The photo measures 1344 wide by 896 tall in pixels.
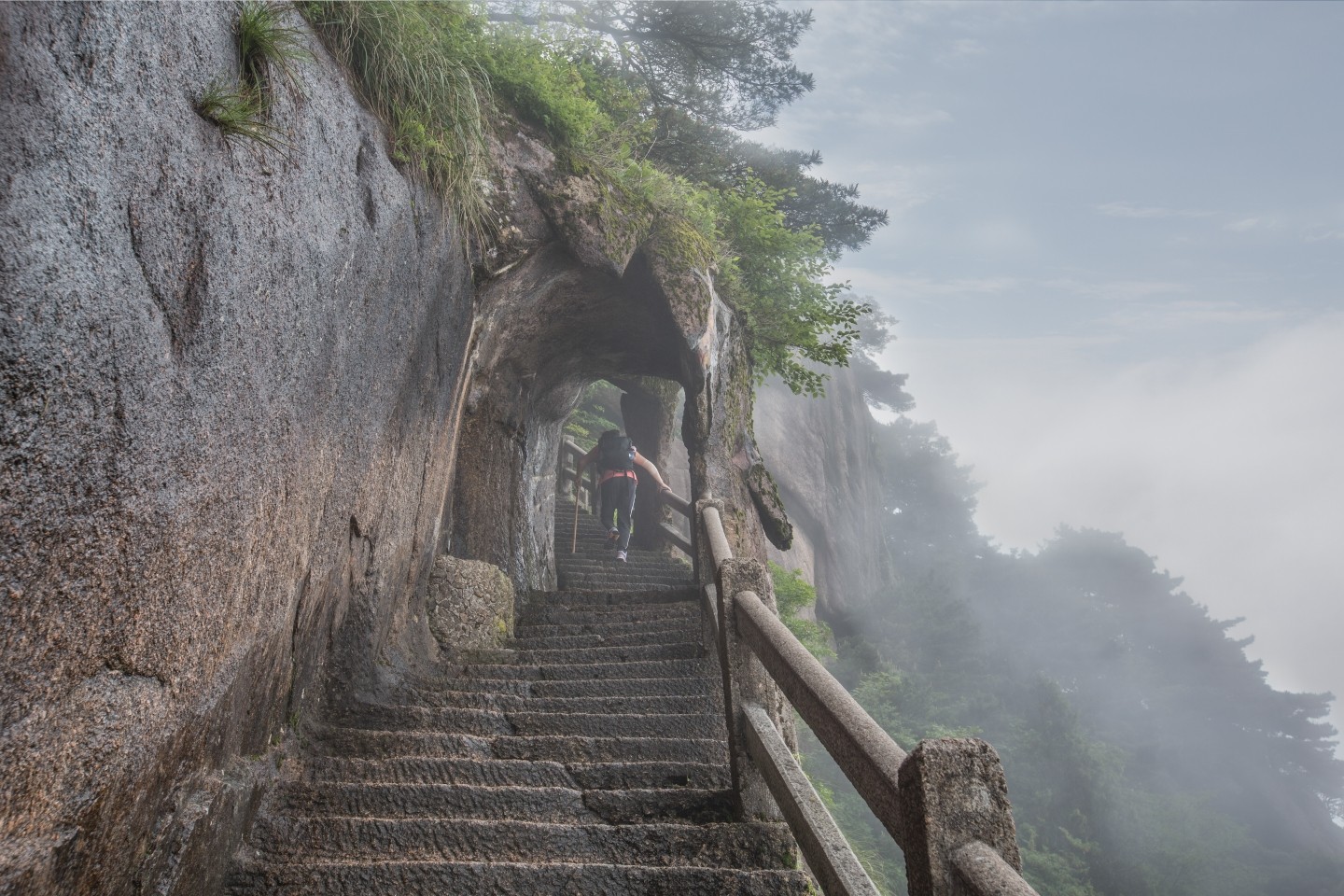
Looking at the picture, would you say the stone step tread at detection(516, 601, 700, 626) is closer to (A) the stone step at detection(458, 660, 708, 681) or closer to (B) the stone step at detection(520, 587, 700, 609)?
(B) the stone step at detection(520, 587, 700, 609)

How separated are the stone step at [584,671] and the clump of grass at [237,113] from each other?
354 cm

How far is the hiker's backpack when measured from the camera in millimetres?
10102

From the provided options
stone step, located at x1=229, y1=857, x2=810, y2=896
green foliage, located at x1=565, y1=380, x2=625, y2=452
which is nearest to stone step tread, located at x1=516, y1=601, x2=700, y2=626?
stone step, located at x1=229, y1=857, x2=810, y2=896

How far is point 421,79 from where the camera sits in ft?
15.9

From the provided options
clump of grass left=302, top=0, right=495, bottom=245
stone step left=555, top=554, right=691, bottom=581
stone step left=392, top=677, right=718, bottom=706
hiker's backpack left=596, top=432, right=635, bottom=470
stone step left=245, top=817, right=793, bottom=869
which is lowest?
stone step left=245, top=817, right=793, bottom=869

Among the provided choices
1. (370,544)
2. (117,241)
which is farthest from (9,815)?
(370,544)

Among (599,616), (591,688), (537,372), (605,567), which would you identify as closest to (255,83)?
(591,688)

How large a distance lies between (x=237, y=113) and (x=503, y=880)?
110 inches

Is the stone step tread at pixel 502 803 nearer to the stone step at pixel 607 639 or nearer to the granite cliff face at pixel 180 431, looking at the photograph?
the granite cliff face at pixel 180 431

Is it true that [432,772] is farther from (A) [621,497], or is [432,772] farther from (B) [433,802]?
(A) [621,497]

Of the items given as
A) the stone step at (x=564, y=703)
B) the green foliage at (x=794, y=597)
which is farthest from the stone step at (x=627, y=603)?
the green foliage at (x=794, y=597)

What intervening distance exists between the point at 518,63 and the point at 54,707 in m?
6.25

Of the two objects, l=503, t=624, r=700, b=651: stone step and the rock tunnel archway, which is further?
Answer: the rock tunnel archway

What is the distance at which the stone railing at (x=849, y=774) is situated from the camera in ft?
5.62
